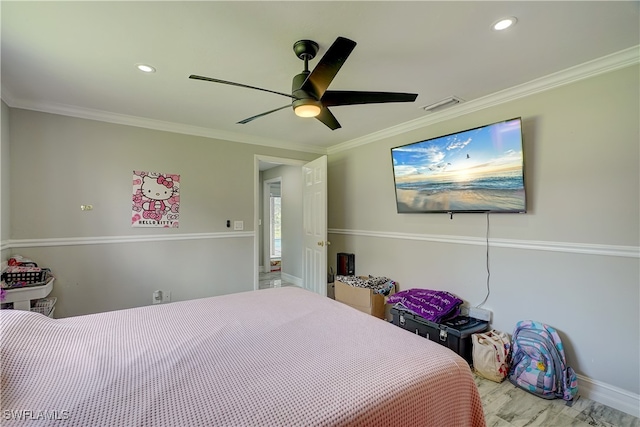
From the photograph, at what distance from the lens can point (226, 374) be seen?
1.07 metres

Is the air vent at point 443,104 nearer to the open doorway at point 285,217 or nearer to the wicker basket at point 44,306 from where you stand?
the open doorway at point 285,217

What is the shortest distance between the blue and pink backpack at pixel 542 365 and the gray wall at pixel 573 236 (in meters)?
0.13

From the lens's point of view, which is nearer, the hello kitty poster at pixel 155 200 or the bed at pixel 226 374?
the bed at pixel 226 374

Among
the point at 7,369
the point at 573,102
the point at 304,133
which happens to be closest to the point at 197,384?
the point at 7,369

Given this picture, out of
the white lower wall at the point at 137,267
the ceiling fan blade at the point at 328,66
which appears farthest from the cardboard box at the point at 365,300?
the ceiling fan blade at the point at 328,66

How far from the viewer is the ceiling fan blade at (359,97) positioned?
5.84 ft

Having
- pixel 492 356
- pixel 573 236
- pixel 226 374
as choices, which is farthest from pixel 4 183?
pixel 573 236

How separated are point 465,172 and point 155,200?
3278 mm

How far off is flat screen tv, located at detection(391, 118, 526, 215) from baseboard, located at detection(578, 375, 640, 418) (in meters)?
1.30

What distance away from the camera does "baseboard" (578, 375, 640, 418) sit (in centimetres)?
190

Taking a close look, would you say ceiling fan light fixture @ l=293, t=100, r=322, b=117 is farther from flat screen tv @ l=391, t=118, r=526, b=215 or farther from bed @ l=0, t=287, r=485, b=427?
flat screen tv @ l=391, t=118, r=526, b=215

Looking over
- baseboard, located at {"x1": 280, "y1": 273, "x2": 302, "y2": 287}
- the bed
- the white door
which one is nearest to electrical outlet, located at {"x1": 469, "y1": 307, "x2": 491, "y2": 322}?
the bed

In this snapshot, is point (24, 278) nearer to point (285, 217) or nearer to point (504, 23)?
point (285, 217)

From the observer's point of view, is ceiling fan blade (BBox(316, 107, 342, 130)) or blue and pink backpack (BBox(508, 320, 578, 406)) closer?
ceiling fan blade (BBox(316, 107, 342, 130))
